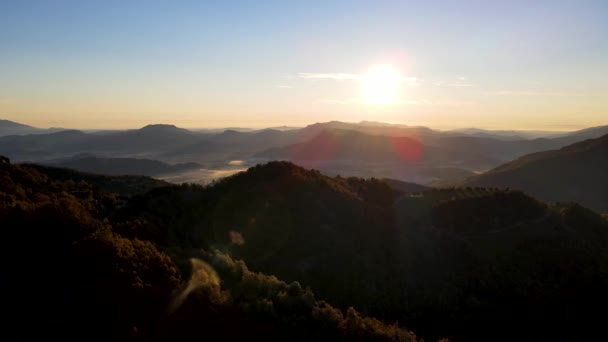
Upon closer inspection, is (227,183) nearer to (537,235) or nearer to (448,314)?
(448,314)

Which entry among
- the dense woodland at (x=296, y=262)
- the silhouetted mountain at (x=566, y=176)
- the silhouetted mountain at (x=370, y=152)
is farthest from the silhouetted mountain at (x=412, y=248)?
the silhouetted mountain at (x=370, y=152)

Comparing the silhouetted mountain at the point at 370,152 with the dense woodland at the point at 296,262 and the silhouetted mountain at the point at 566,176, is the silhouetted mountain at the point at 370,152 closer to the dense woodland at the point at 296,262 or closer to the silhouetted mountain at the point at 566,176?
the silhouetted mountain at the point at 566,176

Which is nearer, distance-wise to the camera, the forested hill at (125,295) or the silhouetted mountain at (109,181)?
the forested hill at (125,295)

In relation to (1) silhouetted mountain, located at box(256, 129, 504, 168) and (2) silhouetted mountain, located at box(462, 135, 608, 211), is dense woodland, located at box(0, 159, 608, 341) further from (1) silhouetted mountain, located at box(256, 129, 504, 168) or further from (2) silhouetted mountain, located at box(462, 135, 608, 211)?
(1) silhouetted mountain, located at box(256, 129, 504, 168)

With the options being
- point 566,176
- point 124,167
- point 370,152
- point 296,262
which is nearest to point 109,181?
point 296,262

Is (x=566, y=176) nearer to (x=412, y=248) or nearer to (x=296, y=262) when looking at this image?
(x=412, y=248)

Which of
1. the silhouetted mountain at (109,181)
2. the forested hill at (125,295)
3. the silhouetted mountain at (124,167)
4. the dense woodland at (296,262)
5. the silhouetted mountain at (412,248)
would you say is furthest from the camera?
the silhouetted mountain at (124,167)

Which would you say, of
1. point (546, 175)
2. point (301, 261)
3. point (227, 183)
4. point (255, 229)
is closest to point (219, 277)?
point (301, 261)
